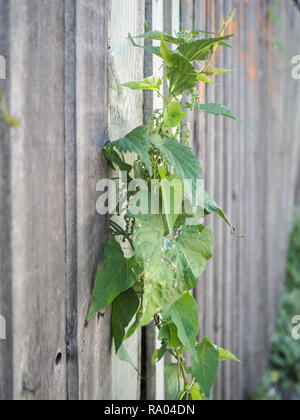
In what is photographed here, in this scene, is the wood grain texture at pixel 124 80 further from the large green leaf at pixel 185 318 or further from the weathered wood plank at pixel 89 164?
the large green leaf at pixel 185 318

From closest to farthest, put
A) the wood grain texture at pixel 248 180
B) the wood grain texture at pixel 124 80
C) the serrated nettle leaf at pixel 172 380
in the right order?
the wood grain texture at pixel 124 80 → the serrated nettle leaf at pixel 172 380 → the wood grain texture at pixel 248 180

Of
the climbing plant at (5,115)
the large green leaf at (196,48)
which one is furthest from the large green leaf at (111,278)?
the large green leaf at (196,48)

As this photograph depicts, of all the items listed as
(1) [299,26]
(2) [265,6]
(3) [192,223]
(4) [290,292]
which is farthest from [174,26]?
(4) [290,292]

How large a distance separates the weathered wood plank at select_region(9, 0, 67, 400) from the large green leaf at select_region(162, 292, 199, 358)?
260 millimetres

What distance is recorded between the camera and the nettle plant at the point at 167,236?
0.82m

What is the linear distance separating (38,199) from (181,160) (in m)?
0.31

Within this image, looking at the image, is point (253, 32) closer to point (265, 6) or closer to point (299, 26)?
point (265, 6)

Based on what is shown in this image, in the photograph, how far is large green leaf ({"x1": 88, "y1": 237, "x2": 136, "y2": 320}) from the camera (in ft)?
2.84

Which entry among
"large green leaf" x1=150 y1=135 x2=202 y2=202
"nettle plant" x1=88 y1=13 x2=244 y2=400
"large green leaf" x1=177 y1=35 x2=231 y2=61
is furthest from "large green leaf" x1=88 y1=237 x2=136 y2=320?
"large green leaf" x1=177 y1=35 x2=231 y2=61

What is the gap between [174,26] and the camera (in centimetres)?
125

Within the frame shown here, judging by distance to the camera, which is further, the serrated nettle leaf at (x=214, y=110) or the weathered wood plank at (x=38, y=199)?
the serrated nettle leaf at (x=214, y=110)

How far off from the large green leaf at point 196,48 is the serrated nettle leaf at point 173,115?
0.12 metres

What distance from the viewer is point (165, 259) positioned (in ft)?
2.84

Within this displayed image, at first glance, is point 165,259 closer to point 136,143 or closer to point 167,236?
point 167,236
